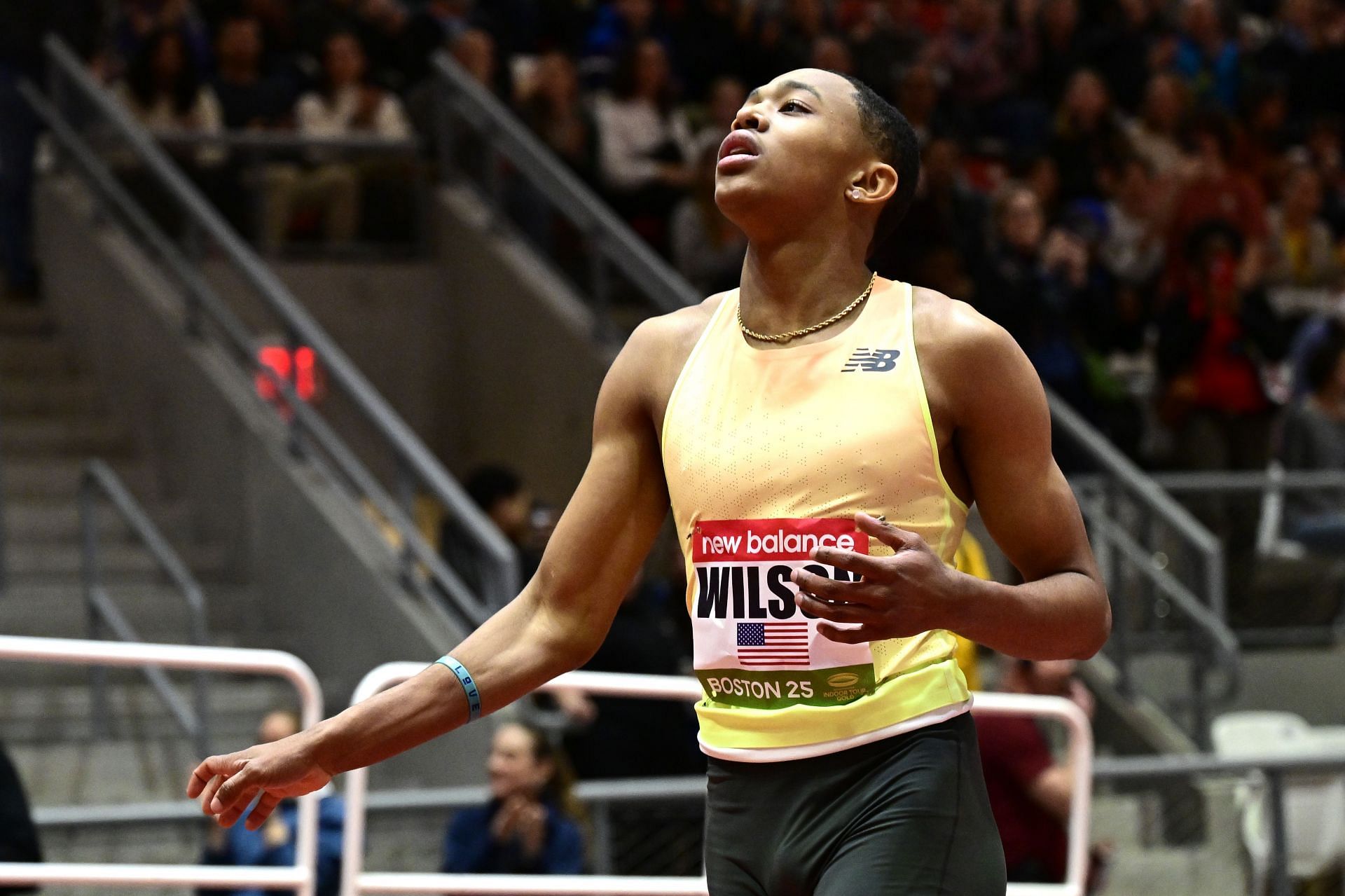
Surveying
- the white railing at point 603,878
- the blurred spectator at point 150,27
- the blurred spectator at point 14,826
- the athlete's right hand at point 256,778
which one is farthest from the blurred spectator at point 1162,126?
the athlete's right hand at point 256,778

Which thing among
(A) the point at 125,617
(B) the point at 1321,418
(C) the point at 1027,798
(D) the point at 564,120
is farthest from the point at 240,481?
(B) the point at 1321,418

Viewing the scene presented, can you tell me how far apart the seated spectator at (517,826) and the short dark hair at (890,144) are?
3288 mm

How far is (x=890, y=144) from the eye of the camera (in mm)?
3172

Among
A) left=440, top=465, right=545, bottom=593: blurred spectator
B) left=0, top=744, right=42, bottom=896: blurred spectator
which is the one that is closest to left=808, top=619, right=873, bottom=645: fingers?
left=0, top=744, right=42, bottom=896: blurred spectator

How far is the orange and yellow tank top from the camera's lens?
290 cm

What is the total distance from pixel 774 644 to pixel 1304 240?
10.9 metres

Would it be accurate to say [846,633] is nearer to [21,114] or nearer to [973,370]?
[973,370]

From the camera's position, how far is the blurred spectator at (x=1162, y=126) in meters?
13.4

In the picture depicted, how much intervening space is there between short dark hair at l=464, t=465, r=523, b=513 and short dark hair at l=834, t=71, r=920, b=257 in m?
5.81

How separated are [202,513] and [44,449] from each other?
0.95 m

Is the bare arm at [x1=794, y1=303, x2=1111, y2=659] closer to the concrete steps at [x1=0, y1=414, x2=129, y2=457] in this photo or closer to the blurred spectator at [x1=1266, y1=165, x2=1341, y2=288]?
the concrete steps at [x1=0, y1=414, x2=129, y2=457]

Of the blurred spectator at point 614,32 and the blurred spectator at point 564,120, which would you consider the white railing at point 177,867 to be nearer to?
the blurred spectator at point 564,120

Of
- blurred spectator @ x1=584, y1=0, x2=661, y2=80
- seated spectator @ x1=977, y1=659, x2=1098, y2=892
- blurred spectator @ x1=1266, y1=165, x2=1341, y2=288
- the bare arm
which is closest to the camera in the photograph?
the bare arm

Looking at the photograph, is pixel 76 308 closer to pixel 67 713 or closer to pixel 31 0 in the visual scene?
pixel 31 0
